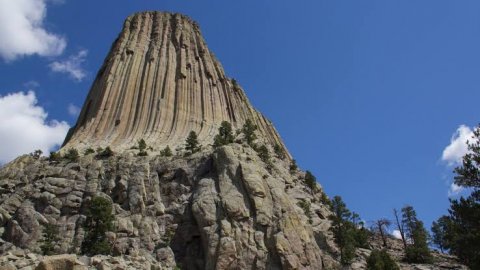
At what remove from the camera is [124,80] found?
293 feet

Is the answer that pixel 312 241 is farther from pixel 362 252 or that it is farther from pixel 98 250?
pixel 98 250

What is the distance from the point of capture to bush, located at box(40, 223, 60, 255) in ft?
155

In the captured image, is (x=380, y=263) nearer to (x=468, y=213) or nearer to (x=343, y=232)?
(x=343, y=232)

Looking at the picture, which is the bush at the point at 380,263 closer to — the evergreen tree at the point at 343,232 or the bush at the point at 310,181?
the evergreen tree at the point at 343,232

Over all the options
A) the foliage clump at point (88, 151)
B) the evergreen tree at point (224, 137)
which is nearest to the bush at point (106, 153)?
the foliage clump at point (88, 151)

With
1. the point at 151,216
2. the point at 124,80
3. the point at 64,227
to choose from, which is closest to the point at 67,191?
the point at 64,227

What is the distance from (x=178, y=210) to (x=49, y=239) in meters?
13.8

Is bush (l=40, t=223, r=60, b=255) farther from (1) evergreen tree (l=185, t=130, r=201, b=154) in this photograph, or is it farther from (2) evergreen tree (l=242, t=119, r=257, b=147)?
(2) evergreen tree (l=242, t=119, r=257, b=147)

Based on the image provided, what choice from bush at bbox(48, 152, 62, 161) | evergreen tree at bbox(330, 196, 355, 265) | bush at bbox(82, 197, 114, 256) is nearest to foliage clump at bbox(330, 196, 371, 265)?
evergreen tree at bbox(330, 196, 355, 265)

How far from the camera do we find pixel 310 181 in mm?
→ 75625

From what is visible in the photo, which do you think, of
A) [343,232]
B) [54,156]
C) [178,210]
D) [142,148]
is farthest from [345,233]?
[54,156]

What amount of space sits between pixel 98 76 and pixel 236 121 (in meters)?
29.7

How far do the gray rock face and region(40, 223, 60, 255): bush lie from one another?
761 millimetres

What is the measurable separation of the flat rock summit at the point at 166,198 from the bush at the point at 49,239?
17 centimetres
